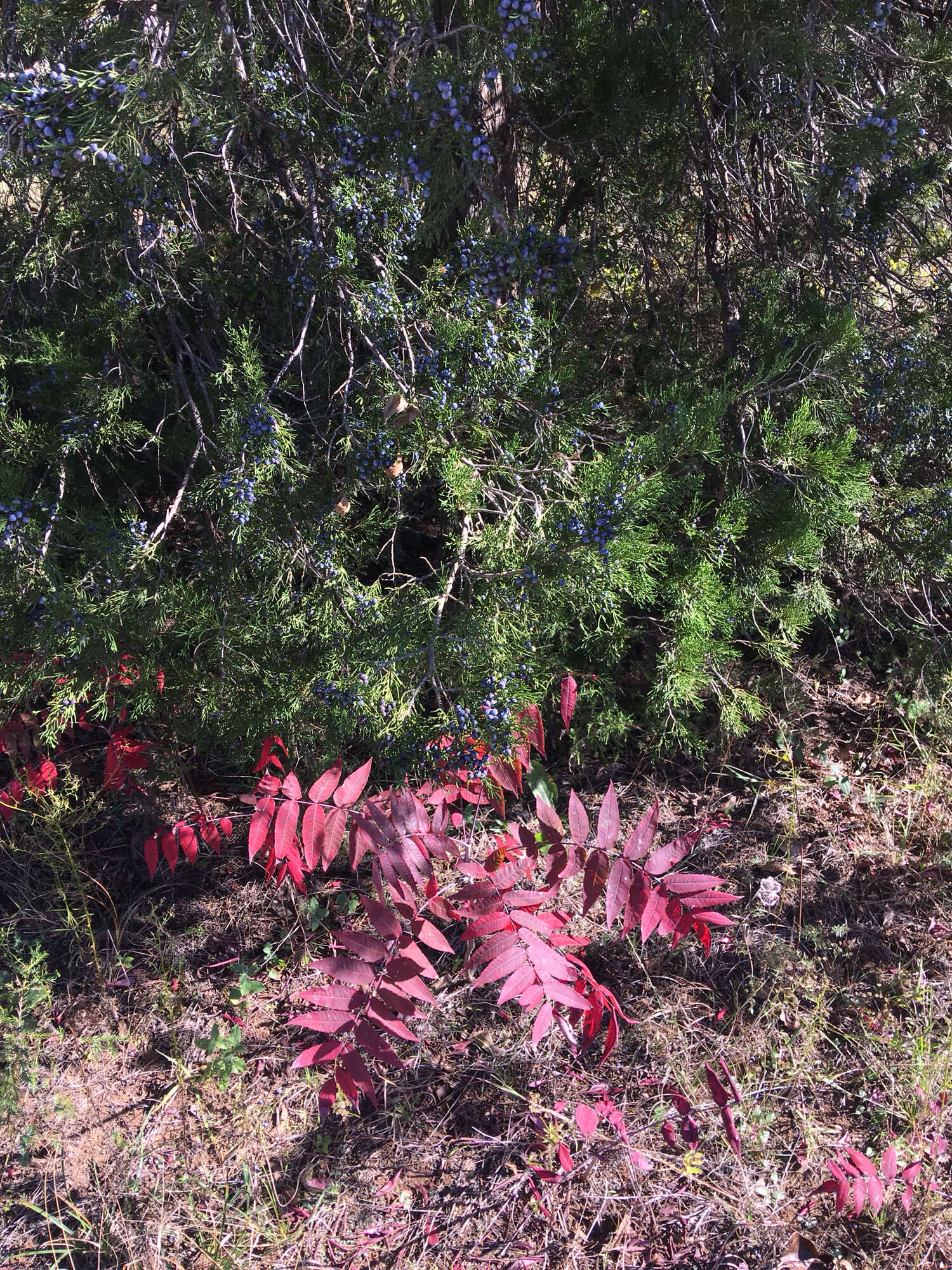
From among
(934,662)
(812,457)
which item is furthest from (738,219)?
(934,662)

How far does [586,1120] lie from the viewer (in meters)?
1.90

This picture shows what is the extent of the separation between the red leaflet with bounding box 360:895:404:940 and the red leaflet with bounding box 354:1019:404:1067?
6.5 inches

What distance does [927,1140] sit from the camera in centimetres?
204

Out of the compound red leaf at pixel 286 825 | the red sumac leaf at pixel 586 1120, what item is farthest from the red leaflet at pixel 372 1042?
the red sumac leaf at pixel 586 1120

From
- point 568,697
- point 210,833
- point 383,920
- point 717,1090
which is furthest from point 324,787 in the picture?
point 717,1090

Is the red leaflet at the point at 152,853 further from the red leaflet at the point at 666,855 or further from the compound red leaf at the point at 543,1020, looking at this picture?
the red leaflet at the point at 666,855

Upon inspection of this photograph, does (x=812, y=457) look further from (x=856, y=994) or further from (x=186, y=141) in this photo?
(x=186, y=141)

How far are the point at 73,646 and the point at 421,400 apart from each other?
103 cm

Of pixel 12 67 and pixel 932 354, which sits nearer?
pixel 12 67

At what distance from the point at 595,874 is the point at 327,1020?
591mm

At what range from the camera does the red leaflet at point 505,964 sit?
1621mm

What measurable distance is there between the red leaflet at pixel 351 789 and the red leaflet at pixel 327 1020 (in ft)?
1.34

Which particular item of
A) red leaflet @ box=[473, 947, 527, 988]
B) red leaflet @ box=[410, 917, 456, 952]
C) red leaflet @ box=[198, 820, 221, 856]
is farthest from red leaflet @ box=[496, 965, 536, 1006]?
red leaflet @ box=[198, 820, 221, 856]

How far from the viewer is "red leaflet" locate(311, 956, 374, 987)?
1.63 meters
